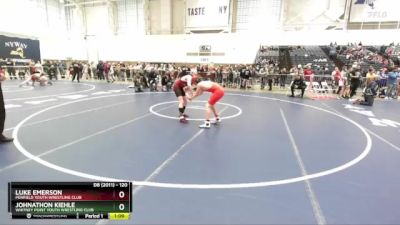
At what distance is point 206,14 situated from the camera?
2733 cm

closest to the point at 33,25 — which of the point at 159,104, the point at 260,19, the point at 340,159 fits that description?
the point at 260,19

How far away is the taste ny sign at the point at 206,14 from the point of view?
87.5 feet

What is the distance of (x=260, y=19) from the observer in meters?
25.9

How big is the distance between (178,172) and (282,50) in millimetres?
22962

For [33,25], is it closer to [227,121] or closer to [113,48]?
[113,48]

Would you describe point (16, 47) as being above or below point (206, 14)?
below
